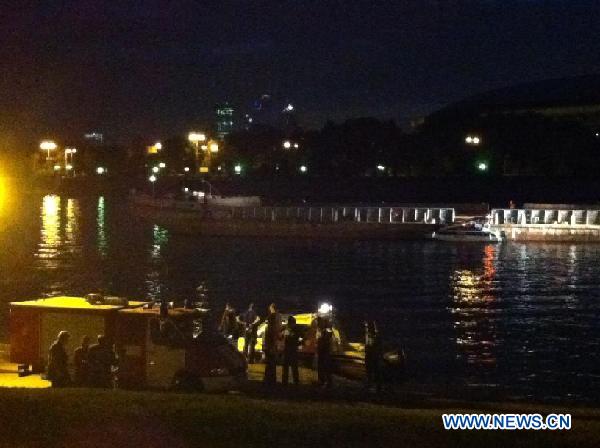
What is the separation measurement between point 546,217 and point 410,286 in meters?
32.2

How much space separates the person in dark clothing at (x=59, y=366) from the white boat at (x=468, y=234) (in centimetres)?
5686

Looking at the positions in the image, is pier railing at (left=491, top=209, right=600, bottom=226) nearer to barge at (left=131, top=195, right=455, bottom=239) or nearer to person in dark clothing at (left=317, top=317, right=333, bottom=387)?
barge at (left=131, top=195, right=455, bottom=239)

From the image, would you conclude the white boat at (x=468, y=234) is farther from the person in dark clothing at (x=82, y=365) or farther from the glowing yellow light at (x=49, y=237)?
the person in dark clothing at (x=82, y=365)

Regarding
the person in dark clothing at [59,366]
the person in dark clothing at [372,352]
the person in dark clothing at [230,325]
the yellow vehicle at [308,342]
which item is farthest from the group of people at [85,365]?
the person in dark clothing at [230,325]

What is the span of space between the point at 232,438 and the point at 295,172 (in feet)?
408

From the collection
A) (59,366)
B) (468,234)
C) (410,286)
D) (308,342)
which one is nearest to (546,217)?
(468,234)

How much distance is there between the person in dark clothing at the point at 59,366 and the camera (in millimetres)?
13305

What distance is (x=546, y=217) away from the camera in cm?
7262

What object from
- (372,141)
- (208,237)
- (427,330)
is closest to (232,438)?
(427,330)

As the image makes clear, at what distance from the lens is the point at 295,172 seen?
133m

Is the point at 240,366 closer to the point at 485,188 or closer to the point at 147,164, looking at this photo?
the point at 485,188

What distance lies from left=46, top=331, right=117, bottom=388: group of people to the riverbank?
173 cm

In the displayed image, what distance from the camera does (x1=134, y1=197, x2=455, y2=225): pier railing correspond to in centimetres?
7575

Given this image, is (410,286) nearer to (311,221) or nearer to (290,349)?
(290,349)
